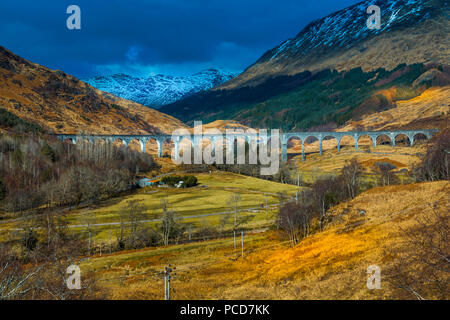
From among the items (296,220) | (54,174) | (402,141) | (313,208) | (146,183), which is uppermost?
(402,141)

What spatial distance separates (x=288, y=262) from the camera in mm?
33500

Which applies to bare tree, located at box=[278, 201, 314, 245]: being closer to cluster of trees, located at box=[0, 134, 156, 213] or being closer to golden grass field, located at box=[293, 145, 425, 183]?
golden grass field, located at box=[293, 145, 425, 183]

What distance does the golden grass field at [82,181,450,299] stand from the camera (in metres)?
25.0

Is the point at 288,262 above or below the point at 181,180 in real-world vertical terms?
below

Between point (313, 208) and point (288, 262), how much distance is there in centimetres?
2219

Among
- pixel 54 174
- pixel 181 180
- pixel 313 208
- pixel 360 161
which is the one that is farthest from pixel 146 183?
pixel 360 161

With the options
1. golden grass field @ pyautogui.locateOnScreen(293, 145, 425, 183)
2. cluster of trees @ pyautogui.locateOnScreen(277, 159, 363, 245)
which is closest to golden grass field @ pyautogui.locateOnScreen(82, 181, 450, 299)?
cluster of trees @ pyautogui.locateOnScreen(277, 159, 363, 245)

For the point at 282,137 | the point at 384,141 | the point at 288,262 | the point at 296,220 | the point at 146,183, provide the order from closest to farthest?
the point at 288,262, the point at 296,220, the point at 146,183, the point at 282,137, the point at 384,141

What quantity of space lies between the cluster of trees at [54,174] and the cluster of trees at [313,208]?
51352mm

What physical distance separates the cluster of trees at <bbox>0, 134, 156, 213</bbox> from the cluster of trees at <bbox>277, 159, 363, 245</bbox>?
51352 millimetres

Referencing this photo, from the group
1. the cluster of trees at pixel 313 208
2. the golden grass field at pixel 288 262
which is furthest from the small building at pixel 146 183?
the golden grass field at pixel 288 262

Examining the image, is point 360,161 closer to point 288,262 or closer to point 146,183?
point 146,183

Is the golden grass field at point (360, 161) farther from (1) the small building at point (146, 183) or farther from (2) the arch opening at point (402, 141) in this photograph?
(1) the small building at point (146, 183)

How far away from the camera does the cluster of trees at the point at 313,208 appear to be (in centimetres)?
4925
